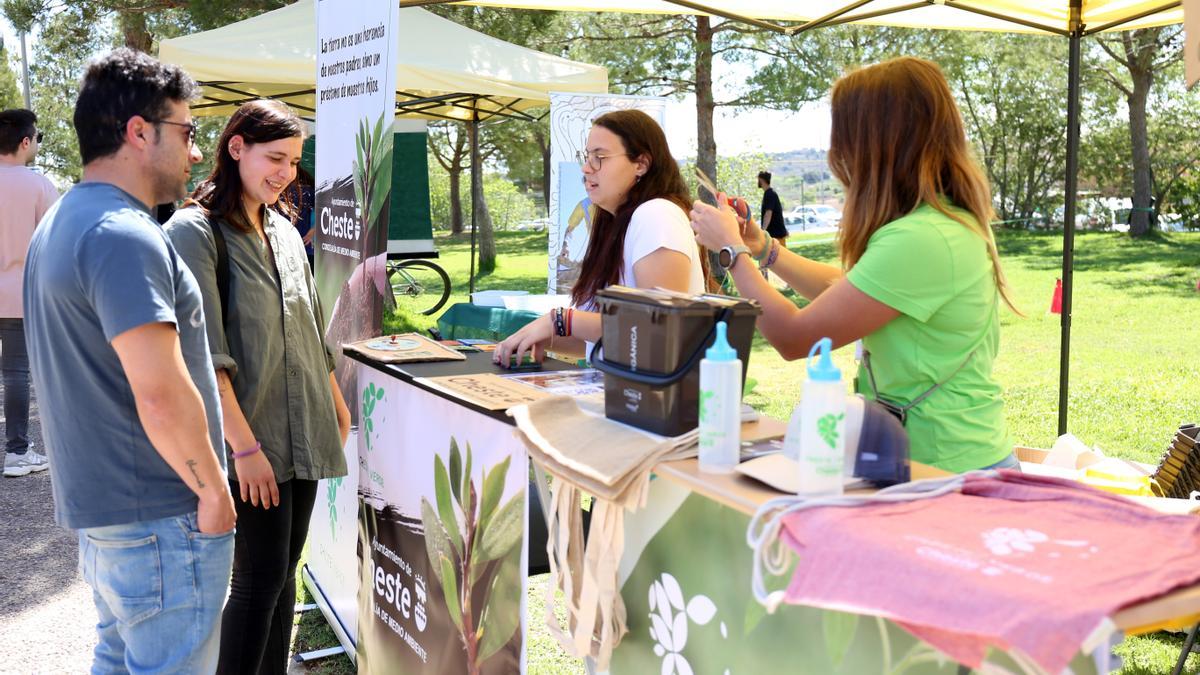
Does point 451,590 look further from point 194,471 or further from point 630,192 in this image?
point 630,192

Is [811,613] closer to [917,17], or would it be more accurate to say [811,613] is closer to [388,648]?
[388,648]

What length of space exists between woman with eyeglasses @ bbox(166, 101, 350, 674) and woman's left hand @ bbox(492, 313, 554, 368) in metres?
0.48

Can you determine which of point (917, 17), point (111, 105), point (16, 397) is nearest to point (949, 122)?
point (111, 105)

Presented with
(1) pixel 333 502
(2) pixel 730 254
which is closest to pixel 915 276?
(2) pixel 730 254

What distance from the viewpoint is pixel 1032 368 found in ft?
27.2

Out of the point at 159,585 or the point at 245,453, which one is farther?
the point at 245,453

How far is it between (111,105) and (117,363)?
1.57 feet

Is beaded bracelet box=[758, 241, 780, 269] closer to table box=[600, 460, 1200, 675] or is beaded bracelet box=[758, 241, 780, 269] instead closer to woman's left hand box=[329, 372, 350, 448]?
table box=[600, 460, 1200, 675]

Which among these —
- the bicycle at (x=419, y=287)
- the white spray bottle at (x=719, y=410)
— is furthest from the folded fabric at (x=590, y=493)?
the bicycle at (x=419, y=287)

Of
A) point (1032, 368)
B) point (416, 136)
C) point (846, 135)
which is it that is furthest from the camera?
point (416, 136)

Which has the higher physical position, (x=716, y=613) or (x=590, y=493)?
(x=590, y=493)

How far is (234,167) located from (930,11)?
11.0 feet

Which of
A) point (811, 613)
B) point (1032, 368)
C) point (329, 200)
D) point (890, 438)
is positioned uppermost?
point (329, 200)

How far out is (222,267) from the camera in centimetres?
241
